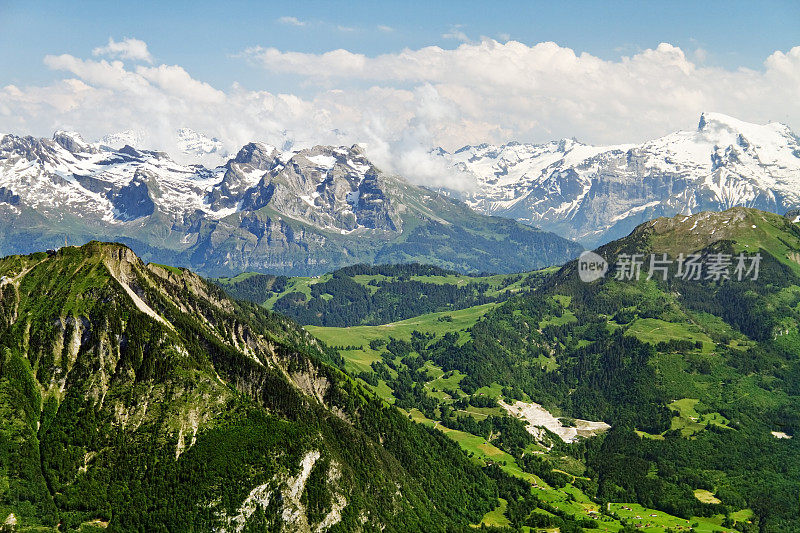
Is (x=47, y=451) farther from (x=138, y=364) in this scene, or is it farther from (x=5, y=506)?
(x=138, y=364)

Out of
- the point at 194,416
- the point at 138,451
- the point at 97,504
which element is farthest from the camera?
the point at 194,416

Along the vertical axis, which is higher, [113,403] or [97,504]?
[113,403]

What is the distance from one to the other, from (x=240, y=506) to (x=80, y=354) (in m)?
61.3

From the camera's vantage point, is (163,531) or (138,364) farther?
(138,364)

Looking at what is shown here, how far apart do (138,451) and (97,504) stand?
1662 cm

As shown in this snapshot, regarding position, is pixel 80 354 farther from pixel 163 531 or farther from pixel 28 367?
pixel 163 531

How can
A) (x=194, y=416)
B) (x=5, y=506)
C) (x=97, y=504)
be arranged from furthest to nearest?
(x=194, y=416)
(x=97, y=504)
(x=5, y=506)

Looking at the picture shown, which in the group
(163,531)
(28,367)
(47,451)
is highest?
(28,367)

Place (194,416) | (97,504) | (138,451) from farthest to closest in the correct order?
(194,416) < (138,451) < (97,504)

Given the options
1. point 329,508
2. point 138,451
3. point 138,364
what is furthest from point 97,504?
point 329,508

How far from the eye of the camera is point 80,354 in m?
194

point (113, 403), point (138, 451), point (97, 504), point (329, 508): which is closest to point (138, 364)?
point (113, 403)

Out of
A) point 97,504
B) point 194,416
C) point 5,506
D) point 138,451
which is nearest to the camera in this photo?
point 5,506

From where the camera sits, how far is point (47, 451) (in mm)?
172750
